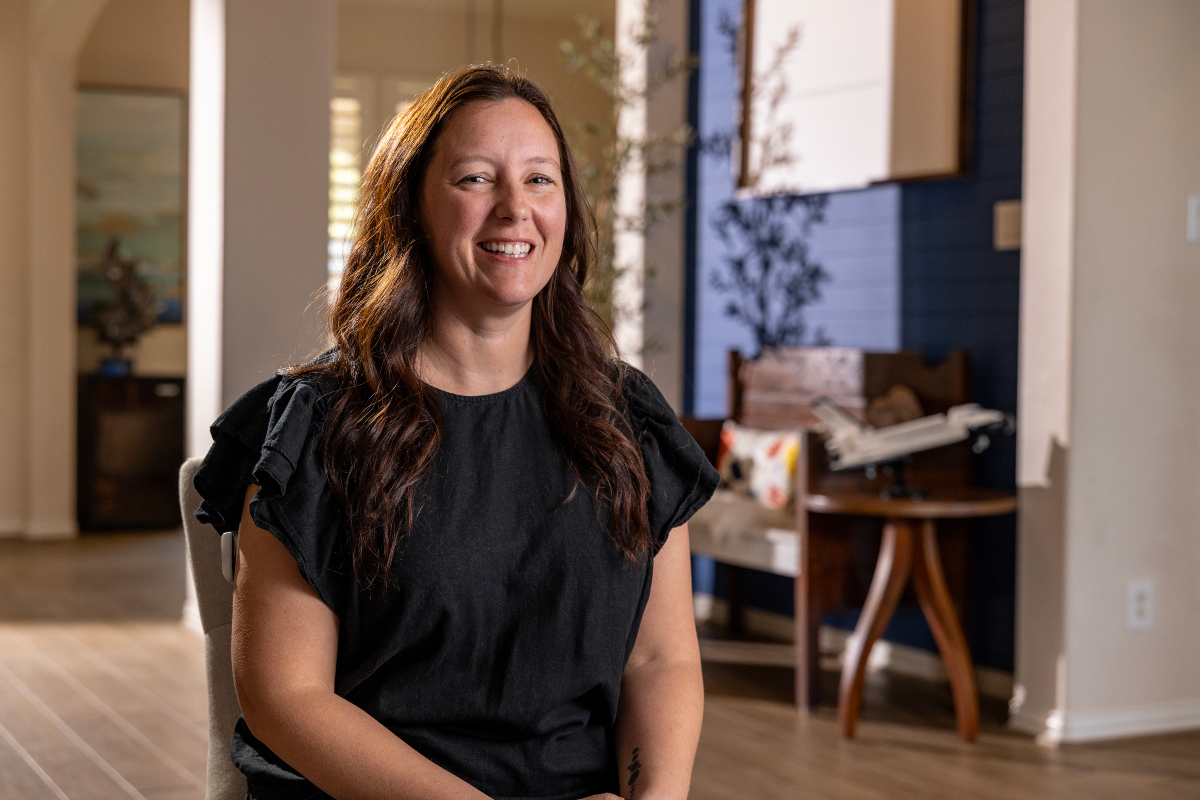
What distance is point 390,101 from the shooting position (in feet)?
25.9

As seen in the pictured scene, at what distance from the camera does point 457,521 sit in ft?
4.51

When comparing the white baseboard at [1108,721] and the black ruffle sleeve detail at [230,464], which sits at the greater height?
the black ruffle sleeve detail at [230,464]

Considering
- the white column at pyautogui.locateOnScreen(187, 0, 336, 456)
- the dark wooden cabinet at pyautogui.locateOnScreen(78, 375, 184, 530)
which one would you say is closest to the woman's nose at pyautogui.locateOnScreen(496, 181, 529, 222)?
the white column at pyautogui.locateOnScreen(187, 0, 336, 456)

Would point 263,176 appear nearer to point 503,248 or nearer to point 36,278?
point 36,278

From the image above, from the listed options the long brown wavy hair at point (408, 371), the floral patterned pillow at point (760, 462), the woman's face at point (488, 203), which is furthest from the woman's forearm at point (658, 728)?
the floral patterned pillow at point (760, 462)

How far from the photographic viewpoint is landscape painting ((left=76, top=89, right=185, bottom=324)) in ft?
24.8

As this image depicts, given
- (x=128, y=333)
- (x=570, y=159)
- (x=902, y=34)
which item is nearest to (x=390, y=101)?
(x=128, y=333)

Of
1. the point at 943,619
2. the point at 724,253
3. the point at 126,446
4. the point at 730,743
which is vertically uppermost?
the point at 724,253

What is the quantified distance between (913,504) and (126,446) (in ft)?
16.6

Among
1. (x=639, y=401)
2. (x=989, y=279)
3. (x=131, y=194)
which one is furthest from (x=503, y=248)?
(x=131, y=194)

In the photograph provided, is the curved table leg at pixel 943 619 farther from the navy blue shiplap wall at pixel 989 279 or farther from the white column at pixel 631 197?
the white column at pixel 631 197

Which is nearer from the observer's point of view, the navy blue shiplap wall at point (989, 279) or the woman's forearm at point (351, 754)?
the woman's forearm at point (351, 754)

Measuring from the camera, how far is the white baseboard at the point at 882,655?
4027 millimetres

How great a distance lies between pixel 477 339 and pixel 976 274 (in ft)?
9.52
